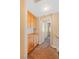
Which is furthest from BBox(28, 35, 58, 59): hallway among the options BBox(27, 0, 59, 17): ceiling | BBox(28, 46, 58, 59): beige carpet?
BBox(27, 0, 59, 17): ceiling

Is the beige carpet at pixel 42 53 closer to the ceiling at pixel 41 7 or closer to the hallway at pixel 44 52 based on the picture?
the hallway at pixel 44 52

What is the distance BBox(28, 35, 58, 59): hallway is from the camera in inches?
119

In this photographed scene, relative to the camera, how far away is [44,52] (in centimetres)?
349

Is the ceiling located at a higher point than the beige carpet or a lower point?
higher

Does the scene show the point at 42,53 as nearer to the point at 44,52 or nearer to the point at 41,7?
the point at 44,52

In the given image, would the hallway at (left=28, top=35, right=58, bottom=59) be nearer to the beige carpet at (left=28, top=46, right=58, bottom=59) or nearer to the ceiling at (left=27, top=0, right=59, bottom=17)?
the beige carpet at (left=28, top=46, right=58, bottom=59)

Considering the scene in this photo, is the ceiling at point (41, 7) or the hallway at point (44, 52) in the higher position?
the ceiling at point (41, 7)

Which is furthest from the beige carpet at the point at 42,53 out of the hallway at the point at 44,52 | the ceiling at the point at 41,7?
the ceiling at the point at 41,7

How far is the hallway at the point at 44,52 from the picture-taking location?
3.03m

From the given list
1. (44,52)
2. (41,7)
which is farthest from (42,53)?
(41,7)
